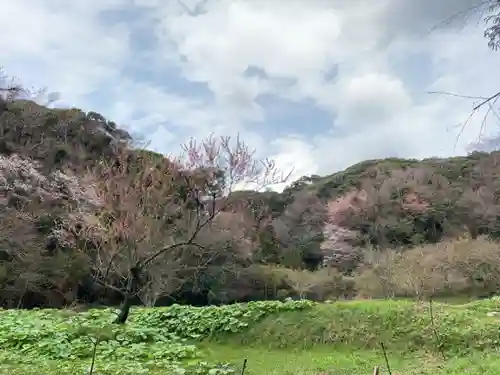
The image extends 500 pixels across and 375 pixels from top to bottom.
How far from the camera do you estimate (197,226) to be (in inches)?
448

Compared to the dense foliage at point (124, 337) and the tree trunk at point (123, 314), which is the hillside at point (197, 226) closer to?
the tree trunk at point (123, 314)

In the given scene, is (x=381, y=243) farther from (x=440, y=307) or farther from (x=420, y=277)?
(x=440, y=307)

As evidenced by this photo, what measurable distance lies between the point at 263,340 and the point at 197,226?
3012 millimetres

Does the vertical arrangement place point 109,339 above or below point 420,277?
below

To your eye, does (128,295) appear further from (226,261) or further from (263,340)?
(226,261)

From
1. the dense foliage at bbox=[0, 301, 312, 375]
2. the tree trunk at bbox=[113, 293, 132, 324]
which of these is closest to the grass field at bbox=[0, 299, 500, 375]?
the dense foliage at bbox=[0, 301, 312, 375]

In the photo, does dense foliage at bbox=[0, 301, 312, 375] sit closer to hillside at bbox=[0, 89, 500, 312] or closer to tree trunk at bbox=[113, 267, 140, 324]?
tree trunk at bbox=[113, 267, 140, 324]

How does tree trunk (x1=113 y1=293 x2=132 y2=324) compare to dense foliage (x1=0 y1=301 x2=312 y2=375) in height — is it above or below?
above

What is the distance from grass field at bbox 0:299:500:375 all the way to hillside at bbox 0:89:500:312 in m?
1.48

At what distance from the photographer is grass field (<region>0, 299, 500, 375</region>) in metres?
7.80

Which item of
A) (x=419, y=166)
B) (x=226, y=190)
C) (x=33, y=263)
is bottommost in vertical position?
(x=33, y=263)

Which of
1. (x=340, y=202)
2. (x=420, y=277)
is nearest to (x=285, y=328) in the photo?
(x=420, y=277)

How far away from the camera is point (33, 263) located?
21406 mm

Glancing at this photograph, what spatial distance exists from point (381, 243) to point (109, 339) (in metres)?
25.2
